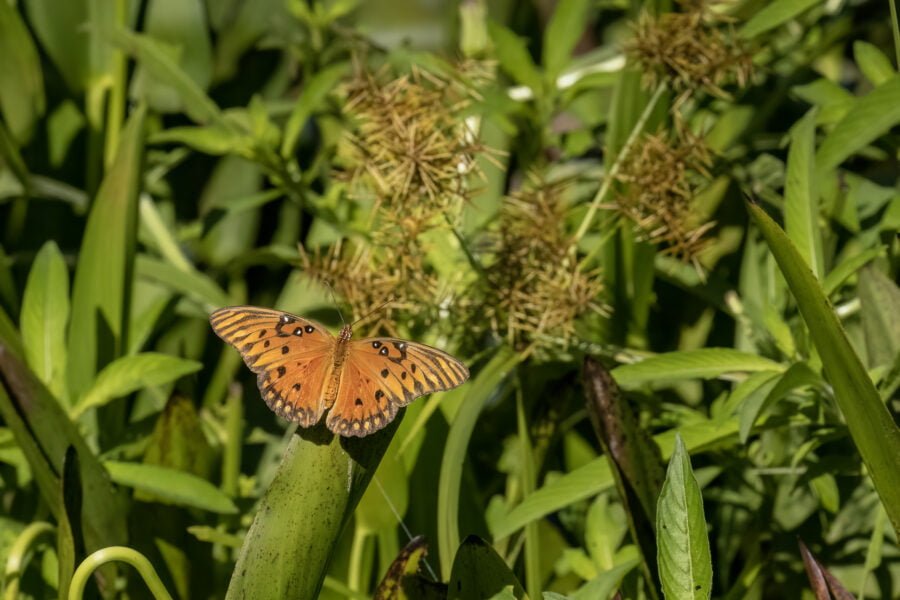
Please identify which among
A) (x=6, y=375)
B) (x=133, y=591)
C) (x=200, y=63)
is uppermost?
(x=200, y=63)

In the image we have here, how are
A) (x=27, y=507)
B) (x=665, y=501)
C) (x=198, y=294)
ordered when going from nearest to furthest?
1. (x=665, y=501)
2. (x=27, y=507)
3. (x=198, y=294)

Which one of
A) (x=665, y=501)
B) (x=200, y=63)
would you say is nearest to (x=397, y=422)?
(x=665, y=501)

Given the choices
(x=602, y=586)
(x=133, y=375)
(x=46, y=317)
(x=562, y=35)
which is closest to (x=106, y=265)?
(x=46, y=317)

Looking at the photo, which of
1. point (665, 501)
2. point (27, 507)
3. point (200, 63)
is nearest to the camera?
point (665, 501)

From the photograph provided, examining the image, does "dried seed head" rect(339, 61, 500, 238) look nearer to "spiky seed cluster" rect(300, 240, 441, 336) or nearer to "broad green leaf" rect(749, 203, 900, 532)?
"spiky seed cluster" rect(300, 240, 441, 336)

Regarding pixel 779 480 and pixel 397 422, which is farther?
pixel 779 480

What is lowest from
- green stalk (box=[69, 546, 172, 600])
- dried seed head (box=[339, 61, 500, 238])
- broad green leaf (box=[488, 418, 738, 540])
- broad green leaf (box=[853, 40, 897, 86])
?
green stalk (box=[69, 546, 172, 600])

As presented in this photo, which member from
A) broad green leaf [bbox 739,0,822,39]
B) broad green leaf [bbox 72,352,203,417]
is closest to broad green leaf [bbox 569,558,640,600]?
broad green leaf [bbox 72,352,203,417]

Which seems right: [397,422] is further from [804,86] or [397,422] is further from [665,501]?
[804,86]
